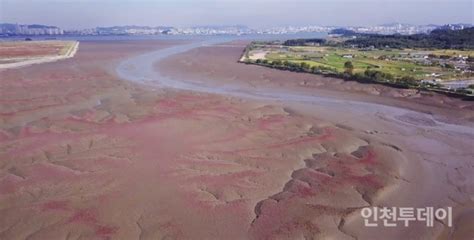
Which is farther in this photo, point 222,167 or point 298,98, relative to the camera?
point 298,98

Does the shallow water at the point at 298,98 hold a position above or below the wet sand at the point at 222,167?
below

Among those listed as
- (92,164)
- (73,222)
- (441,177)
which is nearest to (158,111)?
(92,164)

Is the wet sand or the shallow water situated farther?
the shallow water

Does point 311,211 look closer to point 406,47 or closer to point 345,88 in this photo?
point 345,88

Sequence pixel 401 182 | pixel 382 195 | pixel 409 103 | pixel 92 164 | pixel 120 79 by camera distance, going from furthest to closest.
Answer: pixel 120 79 < pixel 409 103 < pixel 92 164 < pixel 401 182 < pixel 382 195

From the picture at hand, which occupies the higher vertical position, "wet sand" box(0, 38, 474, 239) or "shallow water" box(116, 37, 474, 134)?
"wet sand" box(0, 38, 474, 239)

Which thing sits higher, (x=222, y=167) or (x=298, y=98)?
(x=222, y=167)

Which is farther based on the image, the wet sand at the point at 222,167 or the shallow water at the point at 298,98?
the shallow water at the point at 298,98

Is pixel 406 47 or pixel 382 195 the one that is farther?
pixel 406 47
